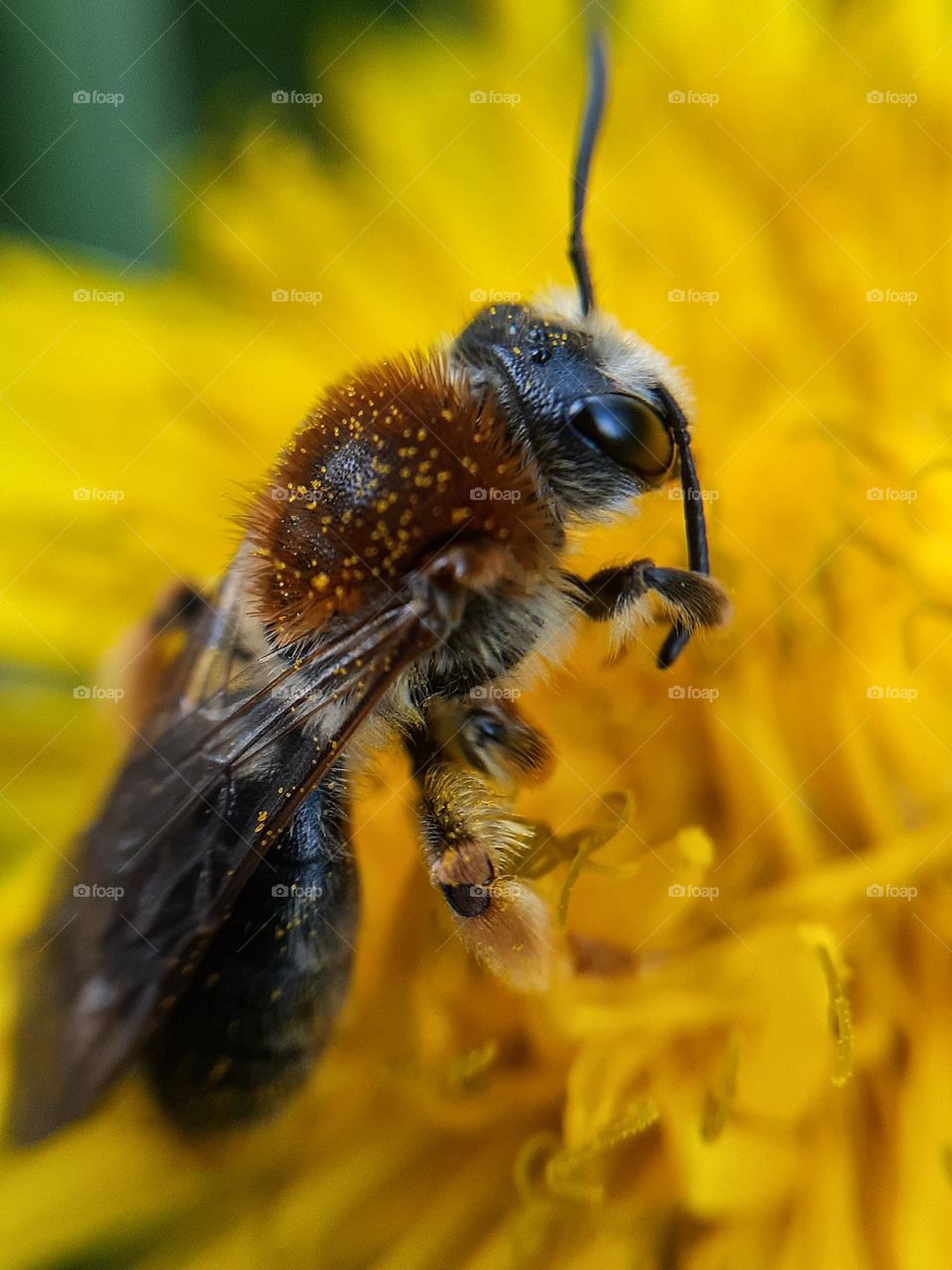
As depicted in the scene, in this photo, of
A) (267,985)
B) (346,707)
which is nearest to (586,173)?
(346,707)

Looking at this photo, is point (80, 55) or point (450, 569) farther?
point (80, 55)

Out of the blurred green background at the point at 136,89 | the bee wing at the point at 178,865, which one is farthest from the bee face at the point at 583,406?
the blurred green background at the point at 136,89

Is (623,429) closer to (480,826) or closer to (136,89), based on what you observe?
(480,826)

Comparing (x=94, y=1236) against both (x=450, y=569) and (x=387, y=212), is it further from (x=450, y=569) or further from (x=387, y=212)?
(x=387, y=212)

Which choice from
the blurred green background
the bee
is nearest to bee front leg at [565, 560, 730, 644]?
the bee

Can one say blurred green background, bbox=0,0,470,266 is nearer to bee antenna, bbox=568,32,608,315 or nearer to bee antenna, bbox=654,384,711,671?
bee antenna, bbox=568,32,608,315

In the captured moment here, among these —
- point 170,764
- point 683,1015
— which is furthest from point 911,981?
point 170,764
